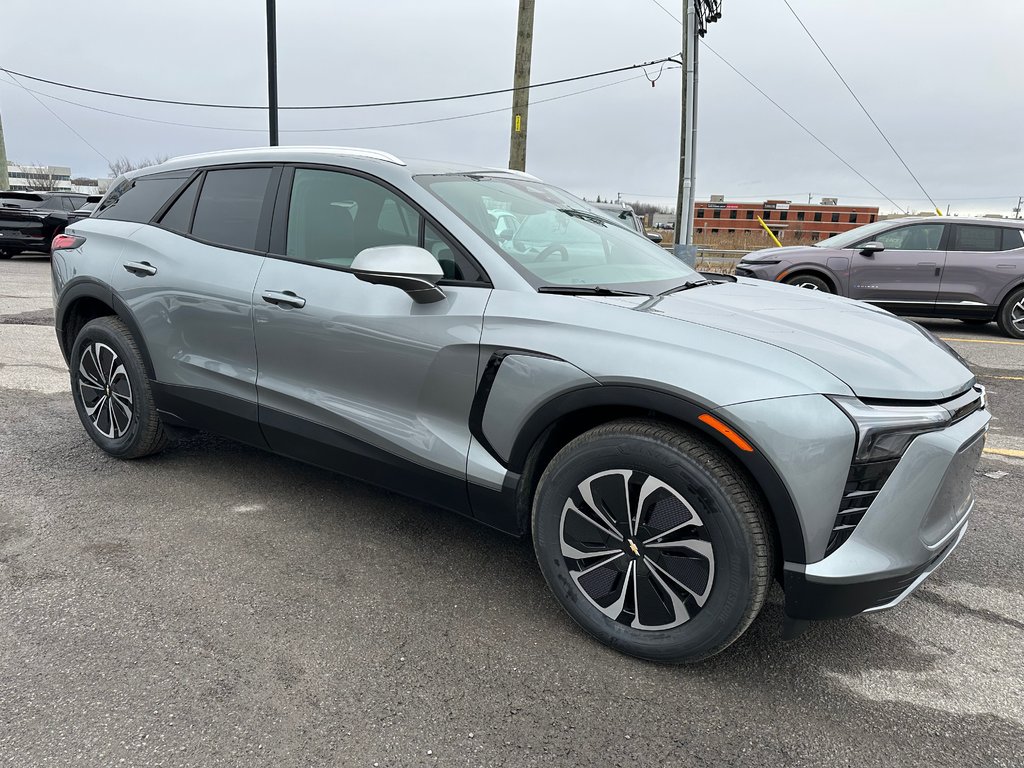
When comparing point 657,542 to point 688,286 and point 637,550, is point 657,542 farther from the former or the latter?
point 688,286

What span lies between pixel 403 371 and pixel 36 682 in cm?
150

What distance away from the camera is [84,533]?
10.5 ft

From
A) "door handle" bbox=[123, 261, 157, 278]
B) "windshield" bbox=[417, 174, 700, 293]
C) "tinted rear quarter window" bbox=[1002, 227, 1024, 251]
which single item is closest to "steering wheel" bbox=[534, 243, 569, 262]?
→ "windshield" bbox=[417, 174, 700, 293]

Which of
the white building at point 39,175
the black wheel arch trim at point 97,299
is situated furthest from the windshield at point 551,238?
the white building at point 39,175

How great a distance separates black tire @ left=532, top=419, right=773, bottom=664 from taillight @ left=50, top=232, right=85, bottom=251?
316cm

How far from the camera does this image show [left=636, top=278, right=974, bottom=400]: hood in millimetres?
2145

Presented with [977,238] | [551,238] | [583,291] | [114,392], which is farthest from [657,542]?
[977,238]

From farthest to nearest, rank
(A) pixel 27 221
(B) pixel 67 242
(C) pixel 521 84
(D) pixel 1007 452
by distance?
(A) pixel 27 221, (C) pixel 521 84, (D) pixel 1007 452, (B) pixel 67 242

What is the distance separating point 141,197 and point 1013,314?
10381mm

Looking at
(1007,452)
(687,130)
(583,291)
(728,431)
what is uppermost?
(687,130)

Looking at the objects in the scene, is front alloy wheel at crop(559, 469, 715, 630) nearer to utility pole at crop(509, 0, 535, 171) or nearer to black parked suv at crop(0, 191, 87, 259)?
utility pole at crop(509, 0, 535, 171)

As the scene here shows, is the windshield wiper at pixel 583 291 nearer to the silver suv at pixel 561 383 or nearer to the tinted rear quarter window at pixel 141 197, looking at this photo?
the silver suv at pixel 561 383

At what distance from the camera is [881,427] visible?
2.03 metres

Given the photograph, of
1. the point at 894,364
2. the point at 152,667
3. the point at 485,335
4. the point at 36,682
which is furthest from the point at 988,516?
the point at 36,682
